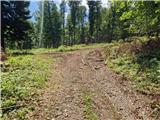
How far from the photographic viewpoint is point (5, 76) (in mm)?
16125

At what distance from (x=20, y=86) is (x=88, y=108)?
3662 millimetres

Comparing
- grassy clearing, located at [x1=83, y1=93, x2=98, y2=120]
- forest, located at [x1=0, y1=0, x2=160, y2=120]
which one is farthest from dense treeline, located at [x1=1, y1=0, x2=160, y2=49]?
grassy clearing, located at [x1=83, y1=93, x2=98, y2=120]

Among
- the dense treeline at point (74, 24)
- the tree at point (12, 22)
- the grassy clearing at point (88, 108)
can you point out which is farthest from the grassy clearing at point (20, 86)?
the dense treeline at point (74, 24)

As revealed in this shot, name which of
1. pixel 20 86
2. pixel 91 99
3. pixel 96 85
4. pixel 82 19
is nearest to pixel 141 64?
pixel 96 85

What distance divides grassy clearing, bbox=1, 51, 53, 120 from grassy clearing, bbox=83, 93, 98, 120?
1930mm

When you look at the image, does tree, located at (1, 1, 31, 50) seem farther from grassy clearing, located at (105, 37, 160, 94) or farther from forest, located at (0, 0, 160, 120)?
grassy clearing, located at (105, 37, 160, 94)

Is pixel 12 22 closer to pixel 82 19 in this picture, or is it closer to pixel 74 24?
pixel 74 24

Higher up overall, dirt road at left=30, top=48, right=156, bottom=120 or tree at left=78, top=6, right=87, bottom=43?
tree at left=78, top=6, right=87, bottom=43

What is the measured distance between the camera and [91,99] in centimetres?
1301

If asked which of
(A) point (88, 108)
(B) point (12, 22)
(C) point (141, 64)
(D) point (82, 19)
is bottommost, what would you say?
(A) point (88, 108)

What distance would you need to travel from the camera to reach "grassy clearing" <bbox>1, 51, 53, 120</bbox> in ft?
38.3

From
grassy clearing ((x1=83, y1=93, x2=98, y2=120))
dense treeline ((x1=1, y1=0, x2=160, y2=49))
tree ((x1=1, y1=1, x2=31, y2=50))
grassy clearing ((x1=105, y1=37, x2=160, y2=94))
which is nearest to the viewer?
grassy clearing ((x1=83, y1=93, x2=98, y2=120))

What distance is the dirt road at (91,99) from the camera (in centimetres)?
1141

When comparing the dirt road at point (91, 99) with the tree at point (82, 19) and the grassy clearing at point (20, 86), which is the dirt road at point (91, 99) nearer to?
the grassy clearing at point (20, 86)
